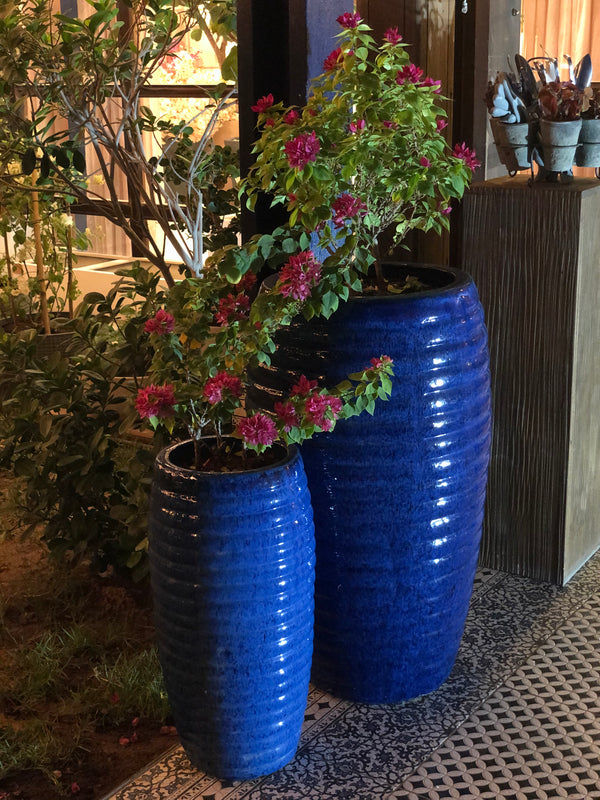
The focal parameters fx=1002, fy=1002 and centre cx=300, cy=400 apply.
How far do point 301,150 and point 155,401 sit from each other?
1.51 feet

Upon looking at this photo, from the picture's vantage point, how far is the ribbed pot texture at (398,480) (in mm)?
1760

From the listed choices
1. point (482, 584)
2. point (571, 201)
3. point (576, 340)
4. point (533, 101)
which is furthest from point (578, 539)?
point (533, 101)

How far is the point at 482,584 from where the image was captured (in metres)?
2.48

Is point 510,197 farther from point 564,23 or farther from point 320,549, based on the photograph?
point 564,23

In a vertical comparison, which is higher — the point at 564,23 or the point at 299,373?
the point at 564,23

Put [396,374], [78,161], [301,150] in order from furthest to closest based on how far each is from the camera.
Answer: [78,161] < [396,374] < [301,150]

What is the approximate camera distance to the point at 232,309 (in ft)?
5.59

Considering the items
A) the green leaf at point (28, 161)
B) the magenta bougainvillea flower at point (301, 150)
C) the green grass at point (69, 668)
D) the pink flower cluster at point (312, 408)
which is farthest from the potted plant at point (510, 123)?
the green grass at point (69, 668)

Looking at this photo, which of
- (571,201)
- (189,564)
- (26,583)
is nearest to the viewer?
(189,564)

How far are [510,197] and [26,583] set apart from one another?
62.4 inches

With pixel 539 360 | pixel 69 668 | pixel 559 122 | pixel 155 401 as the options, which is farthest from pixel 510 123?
pixel 69 668

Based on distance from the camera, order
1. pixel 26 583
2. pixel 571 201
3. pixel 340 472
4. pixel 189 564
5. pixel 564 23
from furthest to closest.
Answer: pixel 564 23
pixel 26 583
pixel 571 201
pixel 340 472
pixel 189 564

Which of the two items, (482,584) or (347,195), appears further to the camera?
(482,584)

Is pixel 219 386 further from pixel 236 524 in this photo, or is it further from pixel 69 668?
pixel 69 668
